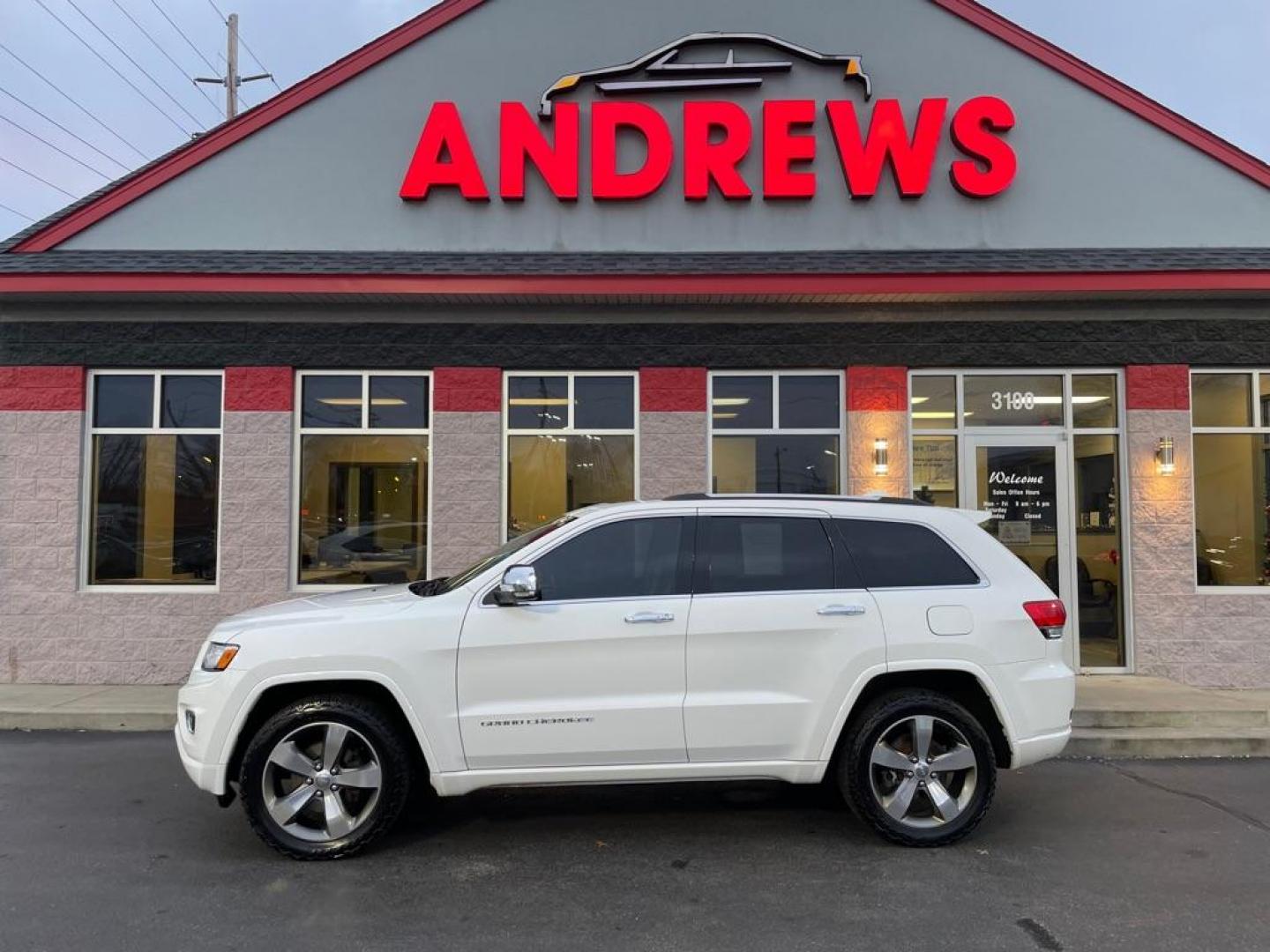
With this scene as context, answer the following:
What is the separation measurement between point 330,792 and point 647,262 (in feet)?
18.5

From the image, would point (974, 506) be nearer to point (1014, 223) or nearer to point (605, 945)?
point (1014, 223)

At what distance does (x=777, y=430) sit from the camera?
9.05m

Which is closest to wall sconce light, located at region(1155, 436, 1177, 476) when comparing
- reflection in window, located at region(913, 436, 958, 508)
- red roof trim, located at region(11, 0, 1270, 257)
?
reflection in window, located at region(913, 436, 958, 508)

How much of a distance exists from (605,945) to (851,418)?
6.12 meters

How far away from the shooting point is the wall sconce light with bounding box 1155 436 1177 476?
28.8 feet

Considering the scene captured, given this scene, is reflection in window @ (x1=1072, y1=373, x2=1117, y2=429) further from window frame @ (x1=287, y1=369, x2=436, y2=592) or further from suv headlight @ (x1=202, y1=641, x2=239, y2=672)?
suv headlight @ (x1=202, y1=641, x2=239, y2=672)

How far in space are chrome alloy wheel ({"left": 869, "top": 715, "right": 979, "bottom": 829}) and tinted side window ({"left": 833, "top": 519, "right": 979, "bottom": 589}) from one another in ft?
2.45

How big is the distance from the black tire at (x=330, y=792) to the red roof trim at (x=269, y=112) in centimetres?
662

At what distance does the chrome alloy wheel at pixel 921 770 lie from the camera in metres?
4.86

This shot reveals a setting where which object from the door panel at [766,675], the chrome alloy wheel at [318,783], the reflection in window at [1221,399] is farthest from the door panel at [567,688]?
the reflection in window at [1221,399]

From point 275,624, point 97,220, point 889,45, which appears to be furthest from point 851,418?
point 97,220

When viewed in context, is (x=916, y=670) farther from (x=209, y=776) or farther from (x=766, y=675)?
(x=209, y=776)

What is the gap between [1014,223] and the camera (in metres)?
9.03

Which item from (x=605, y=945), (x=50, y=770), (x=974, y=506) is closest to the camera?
(x=605, y=945)
